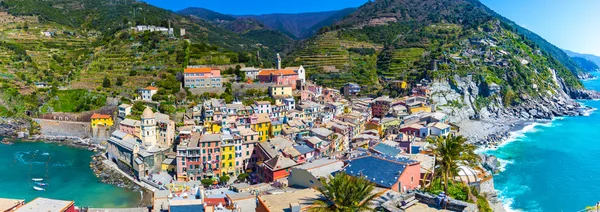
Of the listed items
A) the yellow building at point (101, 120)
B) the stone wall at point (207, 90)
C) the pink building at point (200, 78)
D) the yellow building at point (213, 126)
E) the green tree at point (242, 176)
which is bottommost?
the green tree at point (242, 176)

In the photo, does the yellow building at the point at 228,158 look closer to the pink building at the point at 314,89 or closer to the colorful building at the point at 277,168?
the colorful building at the point at 277,168

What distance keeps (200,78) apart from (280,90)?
1193cm

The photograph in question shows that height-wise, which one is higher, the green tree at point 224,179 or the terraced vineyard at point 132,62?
the terraced vineyard at point 132,62

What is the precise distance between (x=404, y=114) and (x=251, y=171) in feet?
80.8

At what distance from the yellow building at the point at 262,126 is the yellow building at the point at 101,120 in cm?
2282

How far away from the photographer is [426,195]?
54.3 ft

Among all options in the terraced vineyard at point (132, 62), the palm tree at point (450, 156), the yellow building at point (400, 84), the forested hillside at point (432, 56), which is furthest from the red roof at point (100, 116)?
the yellow building at point (400, 84)

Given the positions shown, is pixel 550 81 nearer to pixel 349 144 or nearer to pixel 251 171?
pixel 349 144

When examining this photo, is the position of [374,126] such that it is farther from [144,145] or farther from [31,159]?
[31,159]

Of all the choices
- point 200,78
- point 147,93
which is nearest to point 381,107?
point 200,78

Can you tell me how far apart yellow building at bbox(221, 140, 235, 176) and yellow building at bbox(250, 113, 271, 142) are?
492 centimetres

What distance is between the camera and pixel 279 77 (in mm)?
60844

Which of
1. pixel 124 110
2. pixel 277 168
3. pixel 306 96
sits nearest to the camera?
pixel 277 168

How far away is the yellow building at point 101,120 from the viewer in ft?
179
